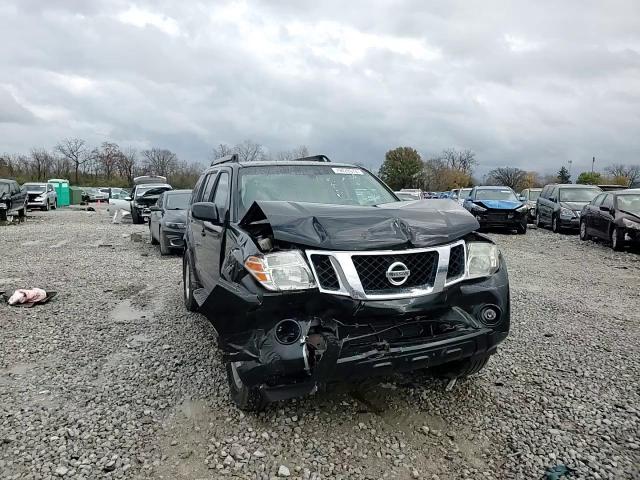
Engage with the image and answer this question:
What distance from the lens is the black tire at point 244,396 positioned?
3.00 m

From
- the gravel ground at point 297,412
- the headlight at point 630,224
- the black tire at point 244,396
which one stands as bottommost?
the gravel ground at point 297,412

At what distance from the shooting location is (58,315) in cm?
552

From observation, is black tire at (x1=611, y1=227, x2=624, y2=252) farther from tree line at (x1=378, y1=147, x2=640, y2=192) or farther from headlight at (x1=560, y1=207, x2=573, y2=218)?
tree line at (x1=378, y1=147, x2=640, y2=192)

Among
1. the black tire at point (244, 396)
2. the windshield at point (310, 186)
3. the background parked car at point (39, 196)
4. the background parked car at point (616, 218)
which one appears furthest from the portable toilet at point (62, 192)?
the black tire at point (244, 396)

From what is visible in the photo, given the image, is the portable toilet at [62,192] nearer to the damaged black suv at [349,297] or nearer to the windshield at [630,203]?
the windshield at [630,203]

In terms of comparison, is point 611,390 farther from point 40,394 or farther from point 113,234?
point 113,234

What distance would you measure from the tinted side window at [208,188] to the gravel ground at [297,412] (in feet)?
4.44

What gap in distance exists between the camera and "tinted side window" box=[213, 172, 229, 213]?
12.9 feet

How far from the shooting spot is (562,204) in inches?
607

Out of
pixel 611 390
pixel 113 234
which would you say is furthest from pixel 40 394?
pixel 113 234

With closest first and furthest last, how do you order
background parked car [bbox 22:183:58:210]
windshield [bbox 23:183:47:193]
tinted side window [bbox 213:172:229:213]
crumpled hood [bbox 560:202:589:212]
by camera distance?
1. tinted side window [bbox 213:172:229:213]
2. crumpled hood [bbox 560:202:589:212]
3. background parked car [bbox 22:183:58:210]
4. windshield [bbox 23:183:47:193]

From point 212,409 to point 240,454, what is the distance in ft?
1.94

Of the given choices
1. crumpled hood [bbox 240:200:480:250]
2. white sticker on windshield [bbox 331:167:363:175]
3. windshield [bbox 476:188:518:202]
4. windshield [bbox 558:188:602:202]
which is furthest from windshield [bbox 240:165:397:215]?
windshield [bbox 558:188:602:202]

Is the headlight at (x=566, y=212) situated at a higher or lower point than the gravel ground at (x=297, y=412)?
higher
